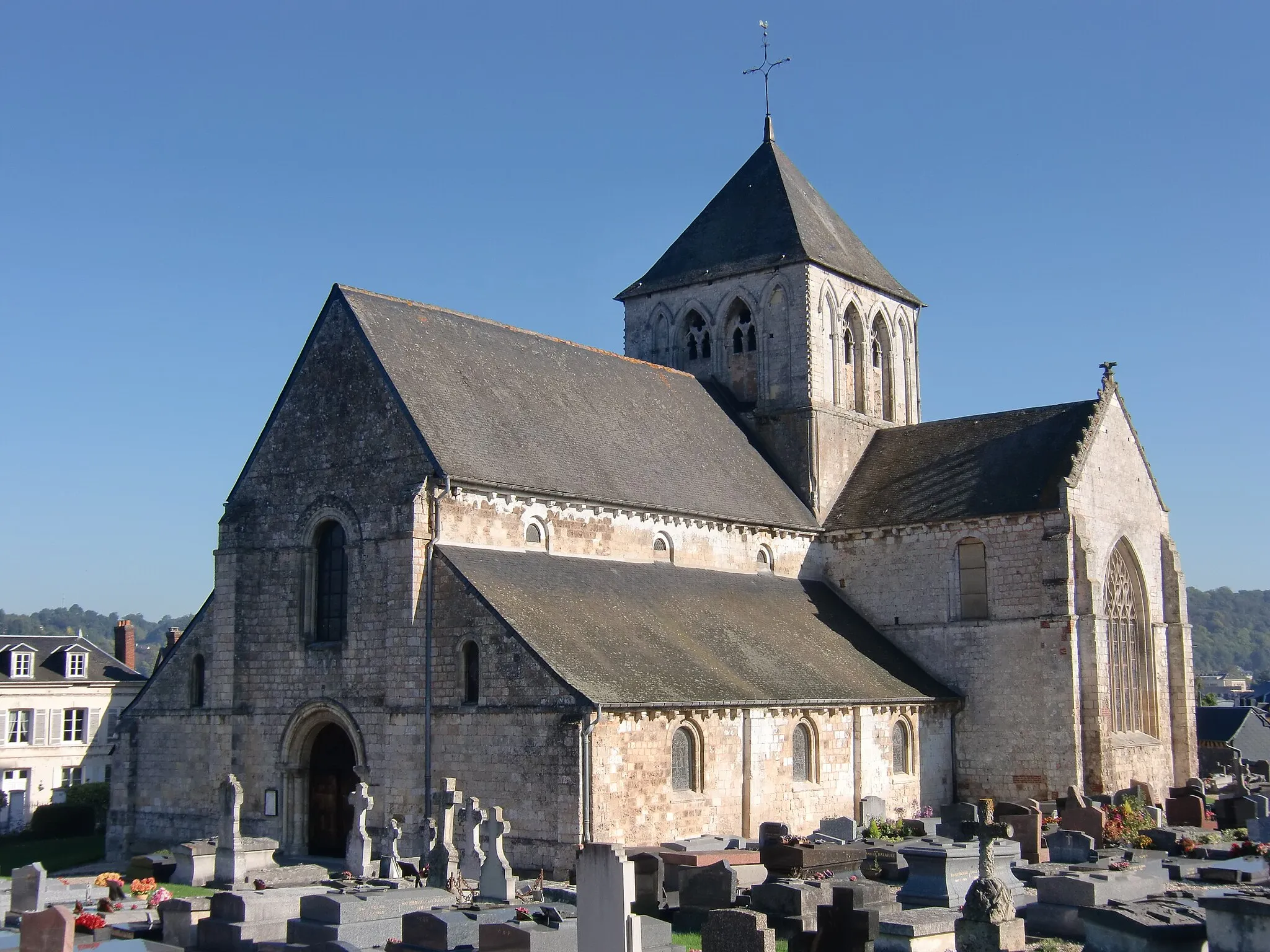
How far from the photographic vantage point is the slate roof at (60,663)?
164ft

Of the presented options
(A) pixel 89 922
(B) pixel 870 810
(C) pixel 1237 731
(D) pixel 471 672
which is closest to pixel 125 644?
(D) pixel 471 672

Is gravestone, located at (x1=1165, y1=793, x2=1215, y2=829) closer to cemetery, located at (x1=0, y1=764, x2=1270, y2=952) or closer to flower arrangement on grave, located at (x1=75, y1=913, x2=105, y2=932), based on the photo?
cemetery, located at (x1=0, y1=764, x2=1270, y2=952)

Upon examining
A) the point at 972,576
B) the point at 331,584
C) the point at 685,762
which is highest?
the point at 972,576

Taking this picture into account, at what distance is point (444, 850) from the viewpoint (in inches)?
812

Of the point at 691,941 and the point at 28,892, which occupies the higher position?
the point at 28,892

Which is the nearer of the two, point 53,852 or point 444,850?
point 444,850

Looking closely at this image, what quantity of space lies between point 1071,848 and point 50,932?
15766mm

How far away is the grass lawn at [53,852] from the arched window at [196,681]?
4.56m

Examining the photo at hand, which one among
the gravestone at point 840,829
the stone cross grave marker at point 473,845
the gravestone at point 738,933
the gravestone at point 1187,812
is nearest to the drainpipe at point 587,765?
the stone cross grave marker at point 473,845

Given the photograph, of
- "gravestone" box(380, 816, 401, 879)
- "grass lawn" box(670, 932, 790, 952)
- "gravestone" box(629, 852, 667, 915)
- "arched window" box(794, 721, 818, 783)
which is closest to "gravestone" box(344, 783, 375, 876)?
"gravestone" box(380, 816, 401, 879)

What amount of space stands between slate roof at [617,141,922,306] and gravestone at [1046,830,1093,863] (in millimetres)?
18560

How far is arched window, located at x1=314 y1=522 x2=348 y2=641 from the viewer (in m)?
27.7

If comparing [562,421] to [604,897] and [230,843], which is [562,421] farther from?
[604,897]

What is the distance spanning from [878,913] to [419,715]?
1102 centimetres
